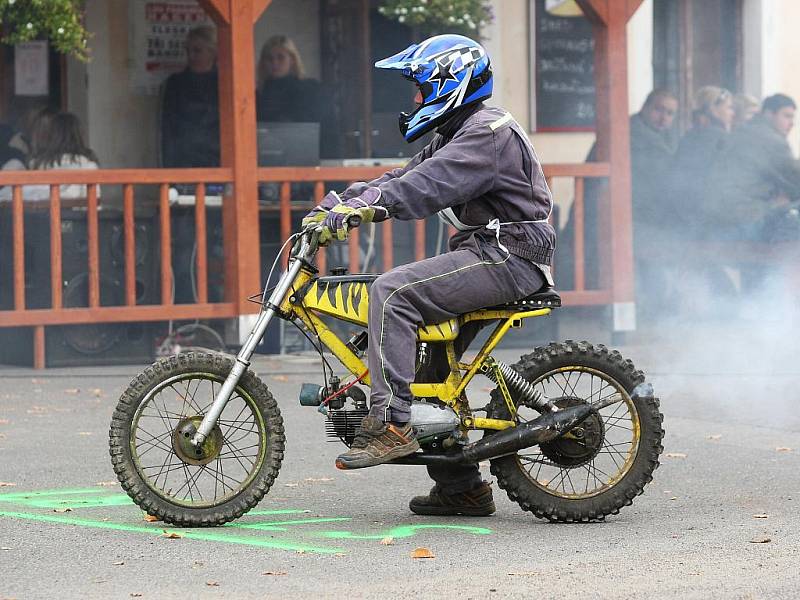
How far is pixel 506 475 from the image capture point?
6230 millimetres

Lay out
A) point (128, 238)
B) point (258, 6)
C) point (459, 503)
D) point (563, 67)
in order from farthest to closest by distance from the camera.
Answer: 1. point (563, 67)
2. point (258, 6)
3. point (128, 238)
4. point (459, 503)

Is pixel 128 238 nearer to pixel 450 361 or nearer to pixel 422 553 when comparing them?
pixel 450 361

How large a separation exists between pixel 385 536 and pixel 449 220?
1.17 metres

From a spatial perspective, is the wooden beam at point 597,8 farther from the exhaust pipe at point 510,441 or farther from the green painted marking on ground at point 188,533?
the green painted marking on ground at point 188,533

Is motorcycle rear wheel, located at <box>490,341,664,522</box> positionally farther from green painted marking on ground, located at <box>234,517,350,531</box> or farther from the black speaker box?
the black speaker box

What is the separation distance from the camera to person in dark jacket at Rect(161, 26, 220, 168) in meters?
14.1

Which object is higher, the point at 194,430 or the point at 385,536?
the point at 194,430

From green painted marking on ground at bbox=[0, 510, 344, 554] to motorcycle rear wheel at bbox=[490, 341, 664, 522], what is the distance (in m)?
0.87

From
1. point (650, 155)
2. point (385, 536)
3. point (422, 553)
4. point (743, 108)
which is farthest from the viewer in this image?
point (743, 108)

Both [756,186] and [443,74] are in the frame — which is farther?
[756,186]

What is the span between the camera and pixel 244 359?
238 inches

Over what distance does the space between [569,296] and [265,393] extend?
692 centimetres

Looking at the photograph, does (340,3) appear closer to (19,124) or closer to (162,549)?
(19,124)

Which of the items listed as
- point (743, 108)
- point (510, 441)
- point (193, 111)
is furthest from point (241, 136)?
point (510, 441)
